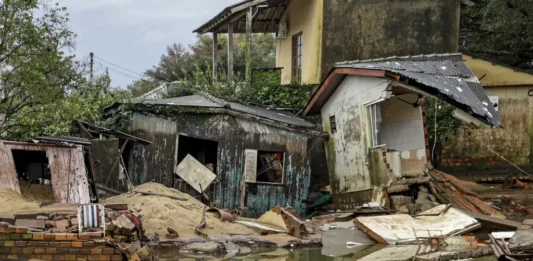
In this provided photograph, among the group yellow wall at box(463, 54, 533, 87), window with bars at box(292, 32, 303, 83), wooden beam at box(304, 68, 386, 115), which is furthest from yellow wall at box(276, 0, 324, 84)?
yellow wall at box(463, 54, 533, 87)

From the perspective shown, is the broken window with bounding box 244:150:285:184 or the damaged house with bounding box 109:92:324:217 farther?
the broken window with bounding box 244:150:285:184

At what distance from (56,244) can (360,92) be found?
31.5 feet

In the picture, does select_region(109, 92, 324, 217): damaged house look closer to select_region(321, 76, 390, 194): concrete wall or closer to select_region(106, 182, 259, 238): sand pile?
select_region(321, 76, 390, 194): concrete wall

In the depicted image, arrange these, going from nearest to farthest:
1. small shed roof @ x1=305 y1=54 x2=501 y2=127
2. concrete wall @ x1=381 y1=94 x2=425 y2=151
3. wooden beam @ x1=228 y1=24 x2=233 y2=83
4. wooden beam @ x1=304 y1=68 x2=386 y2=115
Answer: small shed roof @ x1=305 y1=54 x2=501 y2=127 → wooden beam @ x1=304 y1=68 x2=386 y2=115 → concrete wall @ x1=381 y1=94 x2=425 y2=151 → wooden beam @ x1=228 y1=24 x2=233 y2=83

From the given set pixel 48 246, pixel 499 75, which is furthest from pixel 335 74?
pixel 48 246

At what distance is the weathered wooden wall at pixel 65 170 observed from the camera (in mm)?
11367

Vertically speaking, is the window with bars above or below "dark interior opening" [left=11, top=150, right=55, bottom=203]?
above

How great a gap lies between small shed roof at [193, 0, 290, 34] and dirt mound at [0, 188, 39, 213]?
10915mm

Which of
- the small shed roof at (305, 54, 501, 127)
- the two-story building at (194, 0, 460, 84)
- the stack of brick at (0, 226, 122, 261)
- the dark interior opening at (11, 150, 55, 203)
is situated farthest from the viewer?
the two-story building at (194, 0, 460, 84)

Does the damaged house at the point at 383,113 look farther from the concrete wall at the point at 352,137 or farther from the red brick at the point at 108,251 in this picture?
the red brick at the point at 108,251

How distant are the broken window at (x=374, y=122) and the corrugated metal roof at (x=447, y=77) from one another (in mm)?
1111

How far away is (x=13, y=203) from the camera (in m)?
10.3

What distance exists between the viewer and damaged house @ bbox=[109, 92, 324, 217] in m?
17.3

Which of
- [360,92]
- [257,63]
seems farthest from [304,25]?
[257,63]
